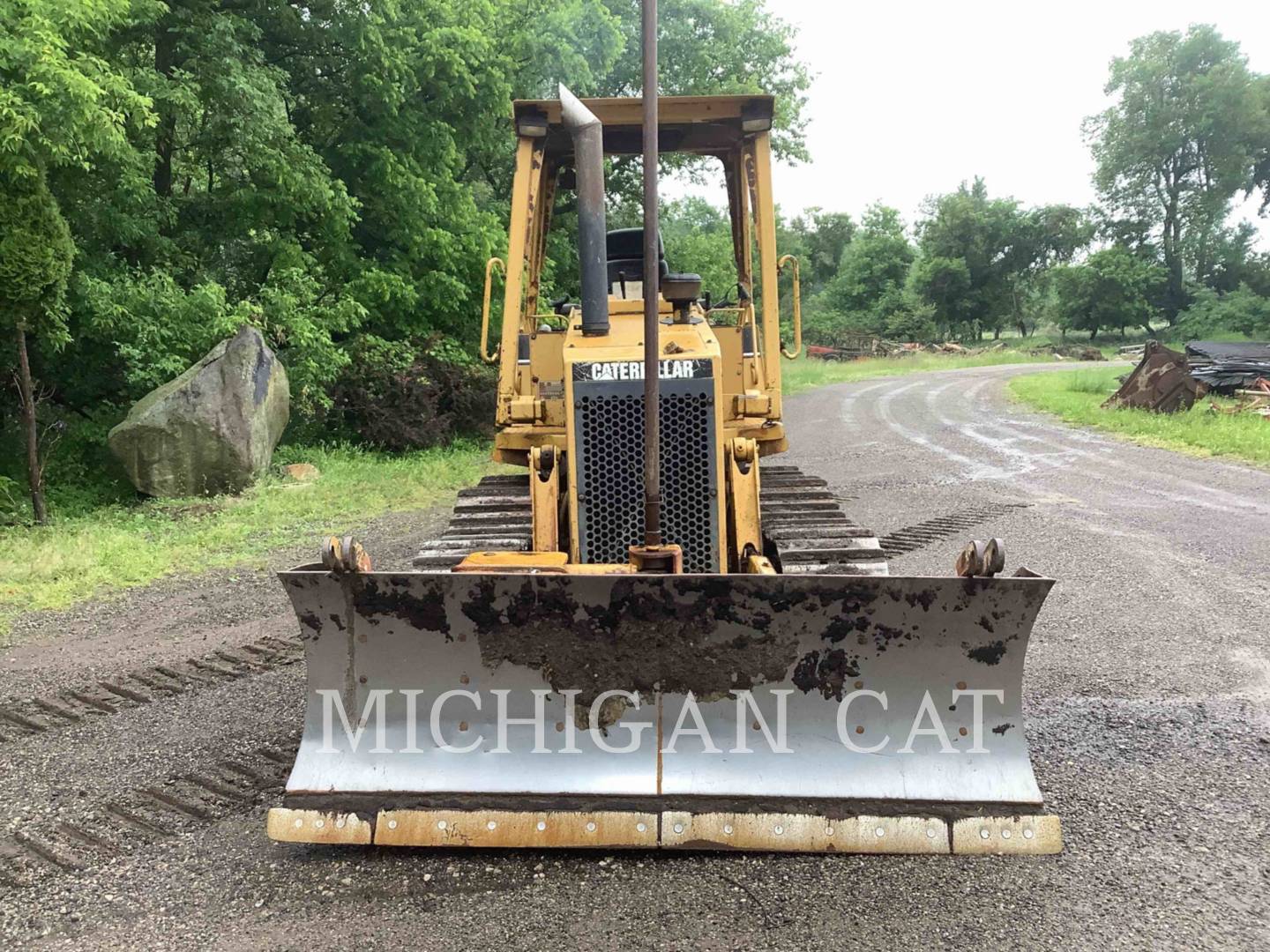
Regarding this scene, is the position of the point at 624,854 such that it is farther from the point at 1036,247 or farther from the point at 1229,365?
the point at 1036,247

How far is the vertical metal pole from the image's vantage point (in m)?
3.13

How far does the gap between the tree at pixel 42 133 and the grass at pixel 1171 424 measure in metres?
13.4

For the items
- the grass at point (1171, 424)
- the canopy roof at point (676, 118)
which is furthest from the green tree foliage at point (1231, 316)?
the canopy roof at point (676, 118)

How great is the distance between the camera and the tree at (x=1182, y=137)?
149ft

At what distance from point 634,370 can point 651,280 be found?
2.27 ft

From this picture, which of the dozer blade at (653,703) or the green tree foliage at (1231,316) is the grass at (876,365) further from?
the dozer blade at (653,703)

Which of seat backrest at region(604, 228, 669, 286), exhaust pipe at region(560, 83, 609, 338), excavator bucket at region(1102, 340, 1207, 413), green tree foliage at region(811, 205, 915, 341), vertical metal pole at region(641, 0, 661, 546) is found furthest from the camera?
green tree foliage at region(811, 205, 915, 341)

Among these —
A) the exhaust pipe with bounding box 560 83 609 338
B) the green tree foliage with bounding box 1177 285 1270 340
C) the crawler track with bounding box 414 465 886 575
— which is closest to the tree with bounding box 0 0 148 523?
the crawler track with bounding box 414 465 886 575

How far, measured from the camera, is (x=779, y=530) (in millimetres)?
4215

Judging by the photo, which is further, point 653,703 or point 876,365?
point 876,365

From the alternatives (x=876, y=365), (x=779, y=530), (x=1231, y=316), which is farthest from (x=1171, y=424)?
(x=1231, y=316)

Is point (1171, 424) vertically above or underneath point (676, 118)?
underneath

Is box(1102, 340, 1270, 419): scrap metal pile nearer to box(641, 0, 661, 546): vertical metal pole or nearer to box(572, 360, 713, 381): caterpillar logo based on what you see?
box(572, 360, 713, 381): caterpillar logo

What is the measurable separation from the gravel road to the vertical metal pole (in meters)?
1.26
